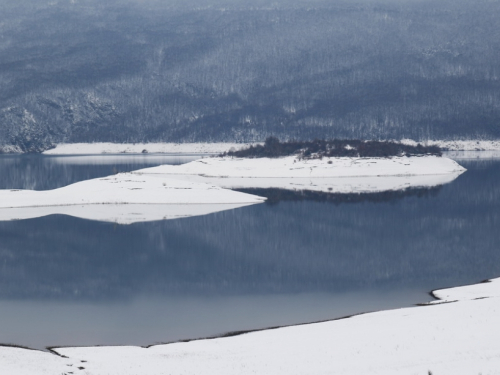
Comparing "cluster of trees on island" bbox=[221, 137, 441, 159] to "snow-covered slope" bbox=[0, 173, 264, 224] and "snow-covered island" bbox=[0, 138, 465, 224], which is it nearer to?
"snow-covered island" bbox=[0, 138, 465, 224]

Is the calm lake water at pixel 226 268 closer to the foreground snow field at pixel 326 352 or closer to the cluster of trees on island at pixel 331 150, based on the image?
the foreground snow field at pixel 326 352

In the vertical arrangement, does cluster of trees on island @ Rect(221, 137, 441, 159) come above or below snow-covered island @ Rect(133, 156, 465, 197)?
above

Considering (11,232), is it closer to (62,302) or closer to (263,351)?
(62,302)

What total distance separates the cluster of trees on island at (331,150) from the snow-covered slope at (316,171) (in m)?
2.54

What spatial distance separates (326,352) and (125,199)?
42474 millimetres

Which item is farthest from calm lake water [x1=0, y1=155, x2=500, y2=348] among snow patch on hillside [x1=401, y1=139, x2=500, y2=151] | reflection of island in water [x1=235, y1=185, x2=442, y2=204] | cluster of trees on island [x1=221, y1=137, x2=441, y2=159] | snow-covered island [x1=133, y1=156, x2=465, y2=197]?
snow patch on hillside [x1=401, y1=139, x2=500, y2=151]

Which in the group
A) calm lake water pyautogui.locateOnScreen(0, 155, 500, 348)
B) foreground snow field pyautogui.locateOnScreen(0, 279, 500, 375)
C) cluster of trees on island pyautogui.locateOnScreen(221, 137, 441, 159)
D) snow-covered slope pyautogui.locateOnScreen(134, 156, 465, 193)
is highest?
cluster of trees on island pyautogui.locateOnScreen(221, 137, 441, 159)

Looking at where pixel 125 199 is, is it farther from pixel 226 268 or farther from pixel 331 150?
pixel 331 150

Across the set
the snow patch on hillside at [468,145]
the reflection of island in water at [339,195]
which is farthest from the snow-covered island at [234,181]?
the snow patch on hillside at [468,145]

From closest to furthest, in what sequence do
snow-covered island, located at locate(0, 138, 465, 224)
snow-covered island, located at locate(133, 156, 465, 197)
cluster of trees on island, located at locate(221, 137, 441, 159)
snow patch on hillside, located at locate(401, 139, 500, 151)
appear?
snow-covered island, located at locate(0, 138, 465, 224) < snow-covered island, located at locate(133, 156, 465, 197) < cluster of trees on island, located at locate(221, 137, 441, 159) < snow patch on hillside, located at locate(401, 139, 500, 151)

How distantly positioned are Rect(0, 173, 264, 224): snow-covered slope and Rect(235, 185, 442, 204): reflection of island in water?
4.12 m

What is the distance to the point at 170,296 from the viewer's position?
1035 inches

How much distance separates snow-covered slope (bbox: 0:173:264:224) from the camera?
179ft

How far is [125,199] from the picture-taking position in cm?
5875
